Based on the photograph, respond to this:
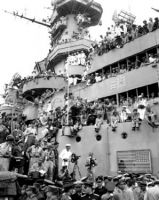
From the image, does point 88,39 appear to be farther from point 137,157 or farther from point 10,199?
point 10,199

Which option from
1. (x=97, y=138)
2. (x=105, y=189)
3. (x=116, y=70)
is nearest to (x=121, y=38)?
(x=116, y=70)

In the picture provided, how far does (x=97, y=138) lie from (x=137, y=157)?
2.34 metres

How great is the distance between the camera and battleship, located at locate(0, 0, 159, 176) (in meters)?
11.3

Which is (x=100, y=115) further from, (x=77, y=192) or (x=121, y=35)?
(x=121, y=35)

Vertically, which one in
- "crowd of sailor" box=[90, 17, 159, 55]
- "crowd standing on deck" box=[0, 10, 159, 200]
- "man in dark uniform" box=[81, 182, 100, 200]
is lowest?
"man in dark uniform" box=[81, 182, 100, 200]

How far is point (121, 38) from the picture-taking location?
56.0ft

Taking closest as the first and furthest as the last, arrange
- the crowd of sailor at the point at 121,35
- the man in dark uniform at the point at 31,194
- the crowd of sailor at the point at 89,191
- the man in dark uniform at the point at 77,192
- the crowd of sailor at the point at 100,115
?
the crowd of sailor at the point at 89,191 < the man in dark uniform at the point at 31,194 < the man in dark uniform at the point at 77,192 < the crowd of sailor at the point at 100,115 < the crowd of sailor at the point at 121,35

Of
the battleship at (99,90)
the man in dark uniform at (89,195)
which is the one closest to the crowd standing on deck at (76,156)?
the man in dark uniform at (89,195)

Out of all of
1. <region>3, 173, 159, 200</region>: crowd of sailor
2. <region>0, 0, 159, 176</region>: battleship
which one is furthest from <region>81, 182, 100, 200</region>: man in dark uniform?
<region>0, 0, 159, 176</region>: battleship

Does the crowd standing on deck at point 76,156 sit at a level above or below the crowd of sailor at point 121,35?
below

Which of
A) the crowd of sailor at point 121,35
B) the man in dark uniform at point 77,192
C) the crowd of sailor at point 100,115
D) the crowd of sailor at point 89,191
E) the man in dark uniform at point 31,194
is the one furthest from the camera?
the crowd of sailor at point 121,35

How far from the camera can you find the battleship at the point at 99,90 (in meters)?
11.3

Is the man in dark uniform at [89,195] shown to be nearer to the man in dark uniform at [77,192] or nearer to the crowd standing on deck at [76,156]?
the crowd standing on deck at [76,156]

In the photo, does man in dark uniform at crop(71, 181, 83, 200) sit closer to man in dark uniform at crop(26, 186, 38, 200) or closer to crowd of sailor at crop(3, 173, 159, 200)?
crowd of sailor at crop(3, 173, 159, 200)
